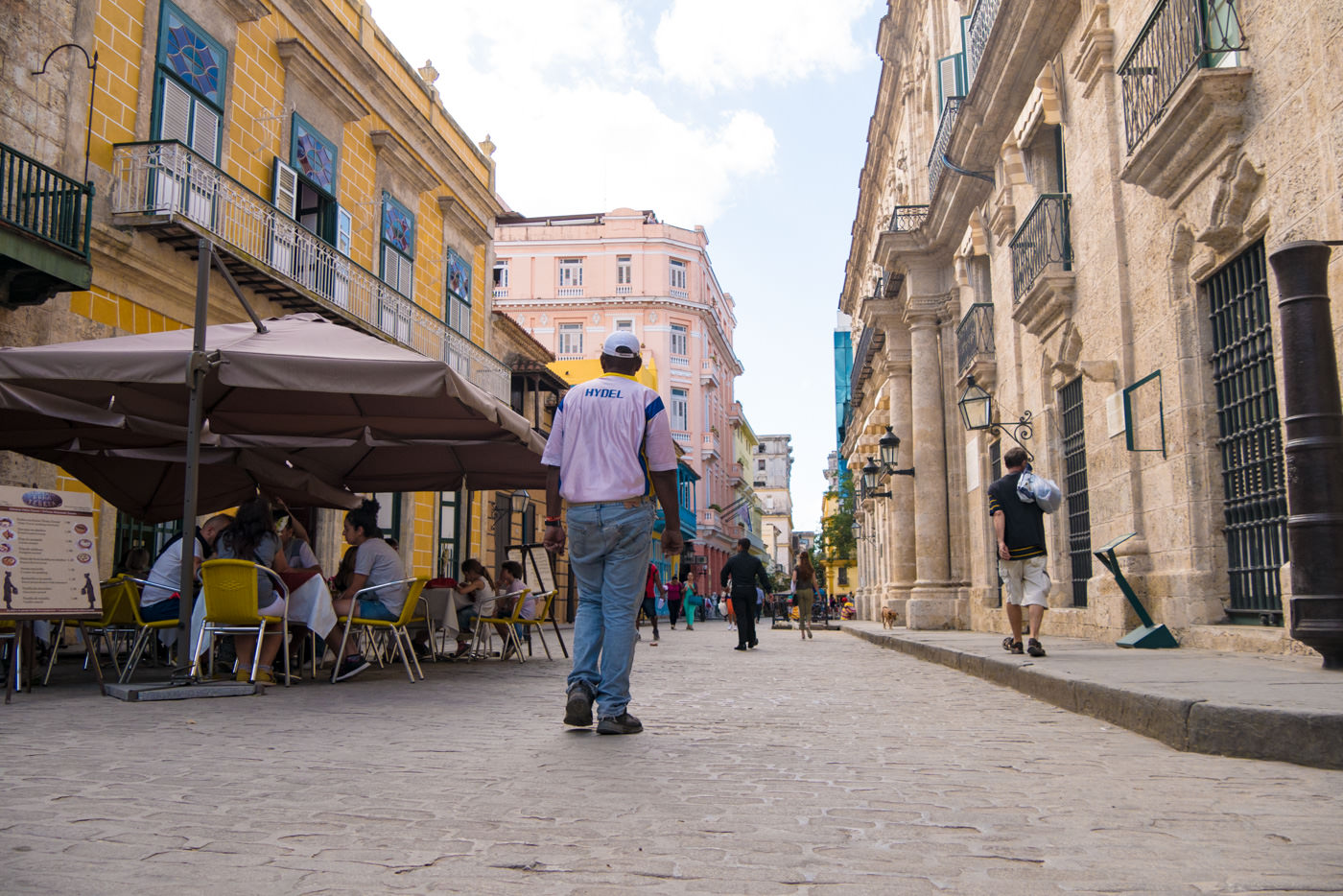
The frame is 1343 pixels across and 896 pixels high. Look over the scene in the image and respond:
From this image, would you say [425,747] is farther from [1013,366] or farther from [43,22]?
[1013,366]

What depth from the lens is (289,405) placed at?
8.73 meters

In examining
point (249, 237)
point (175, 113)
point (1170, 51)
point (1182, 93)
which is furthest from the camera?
point (249, 237)

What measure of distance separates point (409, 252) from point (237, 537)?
42.7 feet

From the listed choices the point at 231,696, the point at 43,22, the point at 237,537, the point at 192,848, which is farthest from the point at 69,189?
the point at 192,848

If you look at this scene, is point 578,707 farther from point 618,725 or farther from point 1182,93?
point 1182,93

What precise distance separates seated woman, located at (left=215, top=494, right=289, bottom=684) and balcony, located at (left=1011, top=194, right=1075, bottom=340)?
8.41 meters

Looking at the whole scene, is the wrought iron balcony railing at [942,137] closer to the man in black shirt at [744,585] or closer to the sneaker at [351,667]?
the man in black shirt at [744,585]

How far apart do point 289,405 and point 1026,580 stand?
617 cm

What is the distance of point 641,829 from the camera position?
306 cm

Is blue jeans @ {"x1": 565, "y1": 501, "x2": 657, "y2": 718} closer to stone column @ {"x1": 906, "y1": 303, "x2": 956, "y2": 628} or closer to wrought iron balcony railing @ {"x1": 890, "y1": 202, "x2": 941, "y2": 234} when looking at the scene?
stone column @ {"x1": 906, "y1": 303, "x2": 956, "y2": 628}

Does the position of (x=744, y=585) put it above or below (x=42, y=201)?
below

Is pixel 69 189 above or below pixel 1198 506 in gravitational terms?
above

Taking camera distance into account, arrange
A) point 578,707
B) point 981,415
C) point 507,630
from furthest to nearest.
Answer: point 981,415 → point 507,630 → point 578,707

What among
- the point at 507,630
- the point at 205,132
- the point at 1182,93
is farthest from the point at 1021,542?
the point at 205,132
